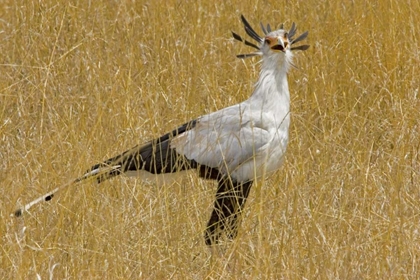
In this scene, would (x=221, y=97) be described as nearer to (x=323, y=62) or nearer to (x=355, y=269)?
(x=323, y=62)

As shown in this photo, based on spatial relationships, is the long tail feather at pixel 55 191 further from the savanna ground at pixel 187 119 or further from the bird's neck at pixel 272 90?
the bird's neck at pixel 272 90

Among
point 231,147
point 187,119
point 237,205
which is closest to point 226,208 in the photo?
point 237,205

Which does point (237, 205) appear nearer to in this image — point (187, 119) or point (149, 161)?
point (149, 161)

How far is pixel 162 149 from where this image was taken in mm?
4395

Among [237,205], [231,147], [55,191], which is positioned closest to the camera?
[55,191]

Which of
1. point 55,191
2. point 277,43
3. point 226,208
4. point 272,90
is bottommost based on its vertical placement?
point 226,208

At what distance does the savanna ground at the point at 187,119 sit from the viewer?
12.0 feet

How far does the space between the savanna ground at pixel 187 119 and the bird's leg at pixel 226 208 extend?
0.06 metres

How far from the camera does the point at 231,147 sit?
429 centimetres

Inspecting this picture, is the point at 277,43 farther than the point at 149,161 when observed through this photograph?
Yes

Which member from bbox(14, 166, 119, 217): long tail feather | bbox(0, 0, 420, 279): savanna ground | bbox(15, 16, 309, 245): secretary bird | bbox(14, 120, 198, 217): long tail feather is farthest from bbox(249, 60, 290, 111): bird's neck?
bbox(14, 166, 119, 217): long tail feather

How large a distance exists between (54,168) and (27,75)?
1346 mm

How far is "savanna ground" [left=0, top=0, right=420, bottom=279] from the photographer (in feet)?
12.0

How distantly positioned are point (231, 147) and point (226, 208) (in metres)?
0.26
